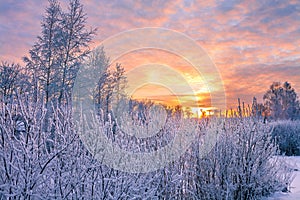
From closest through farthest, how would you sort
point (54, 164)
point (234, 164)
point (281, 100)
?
point (54, 164), point (234, 164), point (281, 100)

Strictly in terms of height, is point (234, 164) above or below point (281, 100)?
below

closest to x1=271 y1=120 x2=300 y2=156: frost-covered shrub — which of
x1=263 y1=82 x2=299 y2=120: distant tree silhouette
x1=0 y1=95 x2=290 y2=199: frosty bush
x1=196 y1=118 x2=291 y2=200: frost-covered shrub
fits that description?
x1=196 y1=118 x2=291 y2=200: frost-covered shrub

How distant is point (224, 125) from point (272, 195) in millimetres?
2386

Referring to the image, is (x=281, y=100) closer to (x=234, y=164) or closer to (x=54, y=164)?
(x=234, y=164)

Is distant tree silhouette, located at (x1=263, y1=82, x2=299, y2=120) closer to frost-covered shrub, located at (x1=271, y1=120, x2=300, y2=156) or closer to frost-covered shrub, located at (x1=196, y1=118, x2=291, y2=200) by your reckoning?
frost-covered shrub, located at (x1=271, y1=120, x2=300, y2=156)

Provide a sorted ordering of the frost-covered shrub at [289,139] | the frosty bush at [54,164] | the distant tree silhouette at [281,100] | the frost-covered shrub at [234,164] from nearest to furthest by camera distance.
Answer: the frosty bush at [54,164]
the frost-covered shrub at [234,164]
the frost-covered shrub at [289,139]
the distant tree silhouette at [281,100]

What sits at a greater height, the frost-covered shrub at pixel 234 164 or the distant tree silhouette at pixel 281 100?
the distant tree silhouette at pixel 281 100

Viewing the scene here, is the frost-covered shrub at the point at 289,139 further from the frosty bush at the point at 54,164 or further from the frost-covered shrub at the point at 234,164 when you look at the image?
the frosty bush at the point at 54,164

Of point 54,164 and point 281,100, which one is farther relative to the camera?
point 281,100

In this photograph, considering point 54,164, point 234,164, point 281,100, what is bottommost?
point 234,164

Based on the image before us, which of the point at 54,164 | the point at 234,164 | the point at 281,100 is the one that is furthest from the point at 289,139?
the point at 281,100

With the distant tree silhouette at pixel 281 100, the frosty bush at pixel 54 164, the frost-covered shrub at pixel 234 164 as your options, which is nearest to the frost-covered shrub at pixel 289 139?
the frost-covered shrub at pixel 234 164

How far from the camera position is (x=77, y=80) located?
56.7ft

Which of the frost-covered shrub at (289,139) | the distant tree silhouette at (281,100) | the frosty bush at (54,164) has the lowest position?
the frost-covered shrub at (289,139)
